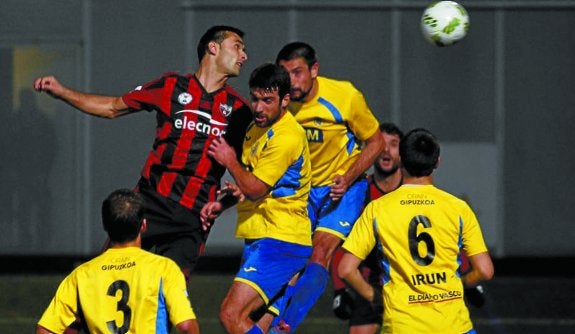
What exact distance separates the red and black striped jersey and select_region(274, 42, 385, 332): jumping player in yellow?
2.73 feet

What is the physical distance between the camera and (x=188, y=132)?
8805mm

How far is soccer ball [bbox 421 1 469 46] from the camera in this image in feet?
35.7

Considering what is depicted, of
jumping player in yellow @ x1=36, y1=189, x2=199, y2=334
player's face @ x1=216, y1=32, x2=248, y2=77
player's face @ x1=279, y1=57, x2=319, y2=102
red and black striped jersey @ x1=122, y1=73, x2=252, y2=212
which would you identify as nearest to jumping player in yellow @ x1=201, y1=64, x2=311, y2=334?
red and black striped jersey @ x1=122, y1=73, x2=252, y2=212

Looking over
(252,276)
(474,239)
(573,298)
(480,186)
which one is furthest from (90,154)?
(474,239)

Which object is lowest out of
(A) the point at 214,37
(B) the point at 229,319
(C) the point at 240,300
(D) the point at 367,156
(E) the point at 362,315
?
(E) the point at 362,315

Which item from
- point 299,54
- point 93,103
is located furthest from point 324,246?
point 93,103

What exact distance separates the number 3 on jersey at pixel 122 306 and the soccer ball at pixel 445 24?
17.0 feet

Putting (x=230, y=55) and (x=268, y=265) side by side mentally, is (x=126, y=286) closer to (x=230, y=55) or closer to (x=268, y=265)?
(x=268, y=265)

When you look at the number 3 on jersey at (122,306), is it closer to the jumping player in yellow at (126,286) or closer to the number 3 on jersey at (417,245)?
the jumping player in yellow at (126,286)

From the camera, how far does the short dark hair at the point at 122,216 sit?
641cm

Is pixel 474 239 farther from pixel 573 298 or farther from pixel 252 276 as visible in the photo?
pixel 573 298

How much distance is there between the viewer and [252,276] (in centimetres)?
852

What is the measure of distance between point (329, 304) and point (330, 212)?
12.6 feet

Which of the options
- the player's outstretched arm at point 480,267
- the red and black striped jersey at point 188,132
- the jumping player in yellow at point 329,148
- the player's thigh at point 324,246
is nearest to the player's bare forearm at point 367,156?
the jumping player in yellow at point 329,148
